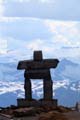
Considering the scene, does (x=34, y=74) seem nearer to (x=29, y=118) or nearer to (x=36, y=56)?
(x=36, y=56)

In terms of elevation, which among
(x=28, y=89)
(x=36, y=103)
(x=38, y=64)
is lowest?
(x=36, y=103)

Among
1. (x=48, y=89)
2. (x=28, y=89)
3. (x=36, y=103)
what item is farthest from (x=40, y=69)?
(x=36, y=103)

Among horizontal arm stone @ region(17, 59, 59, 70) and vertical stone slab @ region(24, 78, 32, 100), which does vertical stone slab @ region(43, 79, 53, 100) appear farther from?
vertical stone slab @ region(24, 78, 32, 100)

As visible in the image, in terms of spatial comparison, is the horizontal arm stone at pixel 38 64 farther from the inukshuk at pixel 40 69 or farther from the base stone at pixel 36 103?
the base stone at pixel 36 103

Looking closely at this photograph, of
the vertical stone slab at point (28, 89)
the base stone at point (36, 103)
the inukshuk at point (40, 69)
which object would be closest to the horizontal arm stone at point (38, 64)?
the inukshuk at point (40, 69)

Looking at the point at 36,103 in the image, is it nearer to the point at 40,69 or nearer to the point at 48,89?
the point at 48,89

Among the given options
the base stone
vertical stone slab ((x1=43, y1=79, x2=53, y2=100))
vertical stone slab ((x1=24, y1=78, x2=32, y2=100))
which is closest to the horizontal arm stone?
vertical stone slab ((x1=43, y1=79, x2=53, y2=100))

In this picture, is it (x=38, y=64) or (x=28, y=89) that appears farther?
(x=28, y=89)

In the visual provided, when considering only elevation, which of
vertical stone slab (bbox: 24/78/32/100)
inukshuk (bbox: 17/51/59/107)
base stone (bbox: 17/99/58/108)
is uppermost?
inukshuk (bbox: 17/51/59/107)

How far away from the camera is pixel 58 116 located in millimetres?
29359

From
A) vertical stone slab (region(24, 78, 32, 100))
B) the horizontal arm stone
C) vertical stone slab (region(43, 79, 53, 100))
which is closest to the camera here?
the horizontal arm stone

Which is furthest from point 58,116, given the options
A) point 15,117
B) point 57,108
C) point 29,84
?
point 29,84

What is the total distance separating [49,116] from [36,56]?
11.2 meters

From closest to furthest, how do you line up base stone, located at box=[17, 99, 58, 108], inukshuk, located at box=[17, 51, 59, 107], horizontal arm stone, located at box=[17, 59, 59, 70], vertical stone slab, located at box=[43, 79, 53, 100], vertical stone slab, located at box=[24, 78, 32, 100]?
base stone, located at box=[17, 99, 58, 108] → horizontal arm stone, located at box=[17, 59, 59, 70] → inukshuk, located at box=[17, 51, 59, 107] → vertical stone slab, located at box=[43, 79, 53, 100] → vertical stone slab, located at box=[24, 78, 32, 100]
